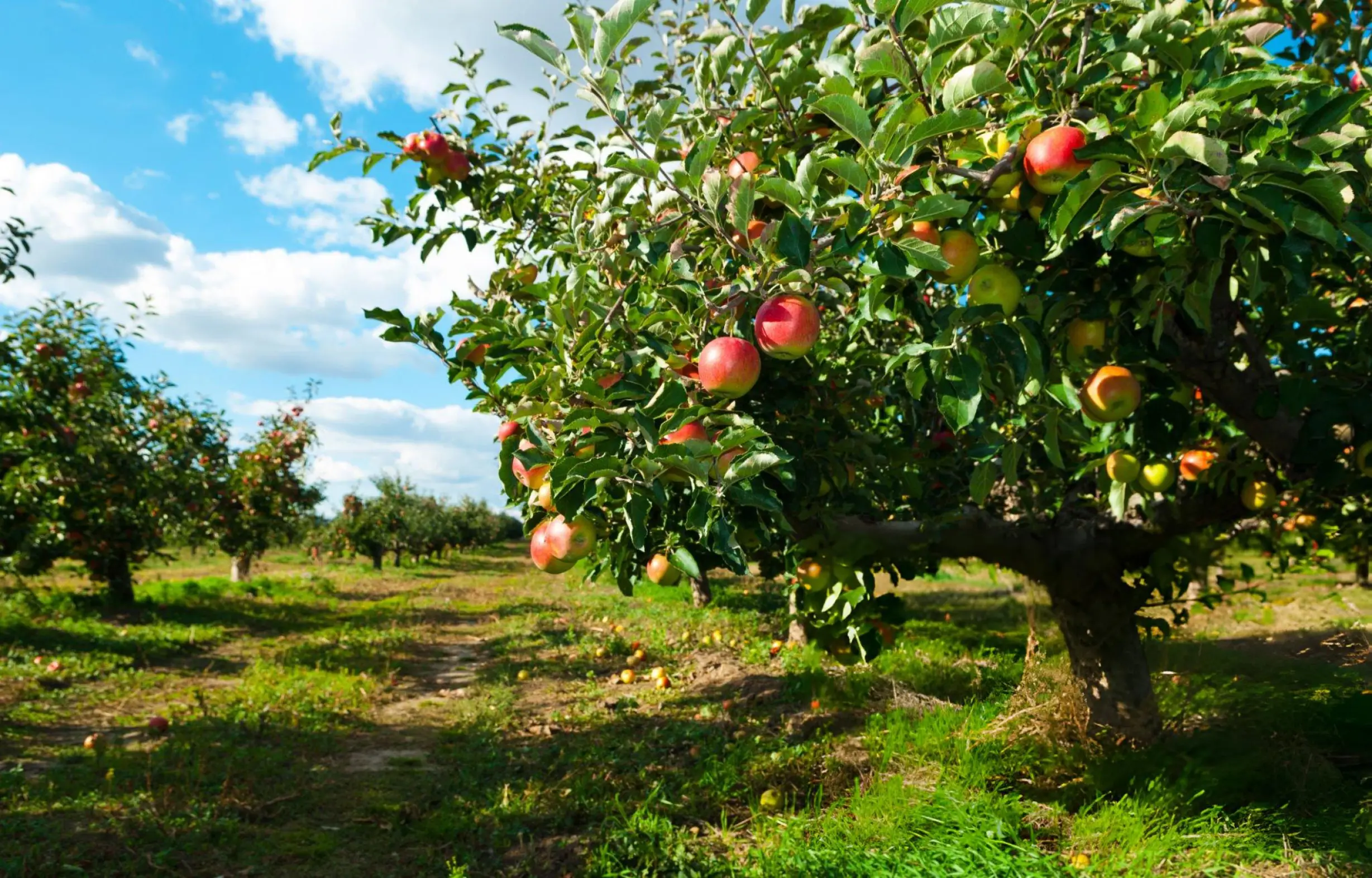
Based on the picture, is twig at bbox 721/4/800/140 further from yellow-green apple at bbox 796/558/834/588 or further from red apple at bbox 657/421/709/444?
yellow-green apple at bbox 796/558/834/588

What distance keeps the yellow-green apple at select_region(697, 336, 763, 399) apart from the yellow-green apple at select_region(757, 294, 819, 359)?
30 millimetres

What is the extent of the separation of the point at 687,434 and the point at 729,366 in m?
0.21

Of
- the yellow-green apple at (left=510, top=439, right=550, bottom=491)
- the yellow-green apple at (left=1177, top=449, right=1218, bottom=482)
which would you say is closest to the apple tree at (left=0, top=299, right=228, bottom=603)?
the yellow-green apple at (left=510, top=439, right=550, bottom=491)

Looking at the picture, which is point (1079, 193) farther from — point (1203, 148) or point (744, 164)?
point (744, 164)

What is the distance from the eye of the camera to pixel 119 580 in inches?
457

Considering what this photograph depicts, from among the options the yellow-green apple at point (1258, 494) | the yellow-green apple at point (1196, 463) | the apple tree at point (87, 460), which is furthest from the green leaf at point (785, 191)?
the apple tree at point (87, 460)

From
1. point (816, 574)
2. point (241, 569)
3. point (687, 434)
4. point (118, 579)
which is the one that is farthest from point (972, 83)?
point (241, 569)

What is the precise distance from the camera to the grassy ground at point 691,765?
136 inches

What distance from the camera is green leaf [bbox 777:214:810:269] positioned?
5.35ft

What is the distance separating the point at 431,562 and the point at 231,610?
19957mm

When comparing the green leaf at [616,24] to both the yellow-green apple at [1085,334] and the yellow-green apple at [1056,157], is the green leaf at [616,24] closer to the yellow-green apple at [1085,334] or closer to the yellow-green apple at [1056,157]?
the yellow-green apple at [1056,157]

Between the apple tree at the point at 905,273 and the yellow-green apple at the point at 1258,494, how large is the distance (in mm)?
17

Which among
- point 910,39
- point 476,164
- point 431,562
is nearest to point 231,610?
point 476,164

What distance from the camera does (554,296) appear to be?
7.02 ft
